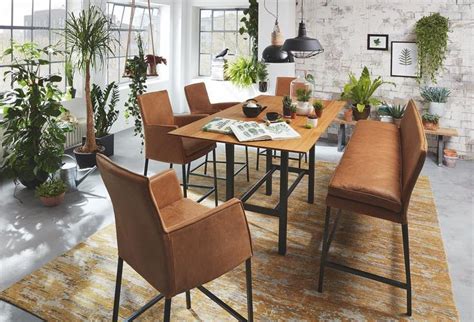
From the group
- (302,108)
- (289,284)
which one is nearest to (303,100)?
(302,108)

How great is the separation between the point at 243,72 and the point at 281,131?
4.12 metres

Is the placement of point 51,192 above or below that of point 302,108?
below

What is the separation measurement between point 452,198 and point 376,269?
181cm

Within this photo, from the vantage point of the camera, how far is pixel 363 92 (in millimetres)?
5758

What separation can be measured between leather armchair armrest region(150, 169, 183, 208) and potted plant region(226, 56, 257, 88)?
4871 millimetres

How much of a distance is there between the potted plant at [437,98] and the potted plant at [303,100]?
8.26ft

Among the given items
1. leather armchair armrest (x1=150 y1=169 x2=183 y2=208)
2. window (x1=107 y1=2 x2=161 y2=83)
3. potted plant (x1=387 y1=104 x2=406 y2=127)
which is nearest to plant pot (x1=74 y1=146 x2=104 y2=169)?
window (x1=107 y1=2 x2=161 y2=83)

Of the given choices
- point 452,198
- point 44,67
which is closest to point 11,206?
point 44,67

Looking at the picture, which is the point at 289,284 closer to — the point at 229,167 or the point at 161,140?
the point at 229,167

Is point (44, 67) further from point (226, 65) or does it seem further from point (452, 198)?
point (452, 198)

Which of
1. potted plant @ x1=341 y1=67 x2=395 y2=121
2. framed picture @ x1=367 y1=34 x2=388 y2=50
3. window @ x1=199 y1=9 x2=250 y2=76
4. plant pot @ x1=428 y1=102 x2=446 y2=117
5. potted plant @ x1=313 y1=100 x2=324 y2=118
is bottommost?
potted plant @ x1=313 y1=100 x2=324 y2=118

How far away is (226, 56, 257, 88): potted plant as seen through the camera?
7.01m

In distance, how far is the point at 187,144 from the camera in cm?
365

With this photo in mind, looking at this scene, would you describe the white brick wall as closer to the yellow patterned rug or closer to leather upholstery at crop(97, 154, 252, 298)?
the yellow patterned rug
